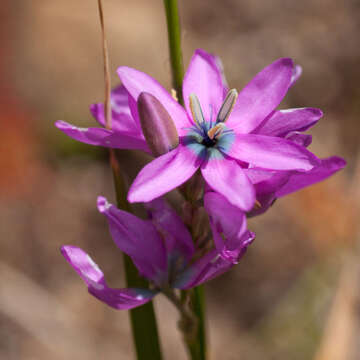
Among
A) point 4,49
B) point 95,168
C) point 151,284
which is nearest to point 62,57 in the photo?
point 4,49

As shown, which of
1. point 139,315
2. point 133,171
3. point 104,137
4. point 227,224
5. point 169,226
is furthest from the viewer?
point 133,171

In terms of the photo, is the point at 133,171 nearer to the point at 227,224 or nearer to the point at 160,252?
the point at 160,252

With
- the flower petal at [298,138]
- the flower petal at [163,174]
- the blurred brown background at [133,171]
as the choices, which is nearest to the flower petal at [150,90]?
the flower petal at [163,174]

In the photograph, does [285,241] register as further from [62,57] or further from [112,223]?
[112,223]

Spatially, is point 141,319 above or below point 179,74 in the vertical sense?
below

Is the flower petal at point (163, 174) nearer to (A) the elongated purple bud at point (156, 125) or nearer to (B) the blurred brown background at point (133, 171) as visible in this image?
(A) the elongated purple bud at point (156, 125)

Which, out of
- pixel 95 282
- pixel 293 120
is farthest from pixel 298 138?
pixel 95 282
